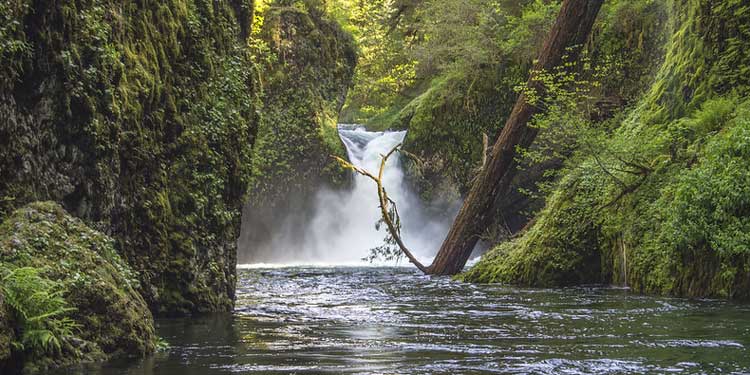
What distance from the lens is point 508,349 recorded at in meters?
6.45

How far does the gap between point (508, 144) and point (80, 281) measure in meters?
10.8

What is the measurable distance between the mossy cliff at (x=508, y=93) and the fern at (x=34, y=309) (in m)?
14.0

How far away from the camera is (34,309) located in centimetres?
531

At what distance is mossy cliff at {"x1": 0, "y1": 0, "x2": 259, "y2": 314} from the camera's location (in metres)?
6.81

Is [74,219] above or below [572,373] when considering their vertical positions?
above

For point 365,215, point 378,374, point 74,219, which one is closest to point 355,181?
point 365,215

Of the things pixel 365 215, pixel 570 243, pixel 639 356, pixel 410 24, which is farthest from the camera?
pixel 410 24

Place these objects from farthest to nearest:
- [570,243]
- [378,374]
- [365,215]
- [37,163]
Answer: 1. [365,215]
2. [570,243]
3. [37,163]
4. [378,374]

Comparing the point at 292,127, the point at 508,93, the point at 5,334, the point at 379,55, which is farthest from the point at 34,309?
the point at 379,55

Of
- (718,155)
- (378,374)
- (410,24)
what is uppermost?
(410,24)

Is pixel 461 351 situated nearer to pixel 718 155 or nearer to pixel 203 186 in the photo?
pixel 203 186

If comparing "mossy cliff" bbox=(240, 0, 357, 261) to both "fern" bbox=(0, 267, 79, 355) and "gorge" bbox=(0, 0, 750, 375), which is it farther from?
"fern" bbox=(0, 267, 79, 355)

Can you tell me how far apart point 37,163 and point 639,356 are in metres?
4.89

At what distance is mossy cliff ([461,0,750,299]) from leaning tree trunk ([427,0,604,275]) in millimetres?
1017
